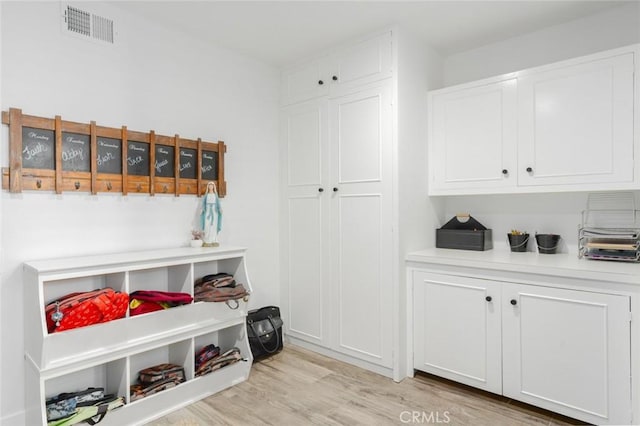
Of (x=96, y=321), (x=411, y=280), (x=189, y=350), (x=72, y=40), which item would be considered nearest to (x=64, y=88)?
(x=72, y=40)

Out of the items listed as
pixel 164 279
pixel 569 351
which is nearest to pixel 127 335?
pixel 164 279

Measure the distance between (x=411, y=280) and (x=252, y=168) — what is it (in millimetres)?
1591

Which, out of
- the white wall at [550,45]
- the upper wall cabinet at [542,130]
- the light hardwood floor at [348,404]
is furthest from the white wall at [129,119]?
the white wall at [550,45]

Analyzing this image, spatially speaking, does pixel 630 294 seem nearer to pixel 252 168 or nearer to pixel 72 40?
pixel 252 168

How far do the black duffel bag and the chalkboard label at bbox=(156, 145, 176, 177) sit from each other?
1.27 m

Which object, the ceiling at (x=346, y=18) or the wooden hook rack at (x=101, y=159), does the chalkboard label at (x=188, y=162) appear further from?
the ceiling at (x=346, y=18)

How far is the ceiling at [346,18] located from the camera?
233 cm

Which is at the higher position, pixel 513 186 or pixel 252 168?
pixel 252 168

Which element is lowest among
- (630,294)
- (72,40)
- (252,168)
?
(630,294)

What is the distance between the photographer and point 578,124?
2266 mm

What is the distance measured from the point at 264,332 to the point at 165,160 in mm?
1497

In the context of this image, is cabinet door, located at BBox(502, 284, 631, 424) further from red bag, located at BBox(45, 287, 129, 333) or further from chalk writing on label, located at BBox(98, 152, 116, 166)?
chalk writing on label, located at BBox(98, 152, 116, 166)

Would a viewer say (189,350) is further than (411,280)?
No

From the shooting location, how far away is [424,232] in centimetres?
288
